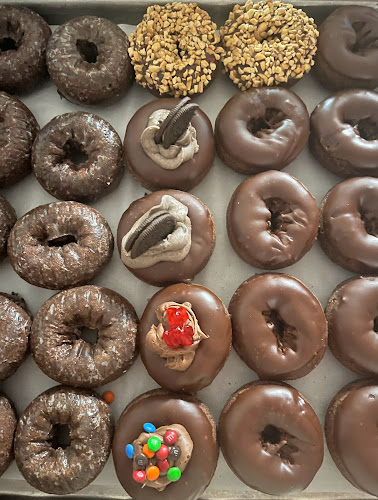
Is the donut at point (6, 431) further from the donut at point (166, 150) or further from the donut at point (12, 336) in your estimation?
the donut at point (166, 150)

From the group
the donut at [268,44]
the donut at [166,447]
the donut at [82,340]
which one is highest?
the donut at [268,44]

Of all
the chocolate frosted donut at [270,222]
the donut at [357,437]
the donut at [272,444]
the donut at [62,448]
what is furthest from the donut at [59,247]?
the donut at [357,437]

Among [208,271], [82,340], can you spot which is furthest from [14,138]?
[208,271]

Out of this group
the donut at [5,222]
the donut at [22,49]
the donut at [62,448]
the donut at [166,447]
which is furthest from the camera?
the donut at [22,49]

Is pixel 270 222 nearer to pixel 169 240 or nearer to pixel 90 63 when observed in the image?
pixel 169 240

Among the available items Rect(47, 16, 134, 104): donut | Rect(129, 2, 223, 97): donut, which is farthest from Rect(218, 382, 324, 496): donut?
Rect(47, 16, 134, 104): donut
